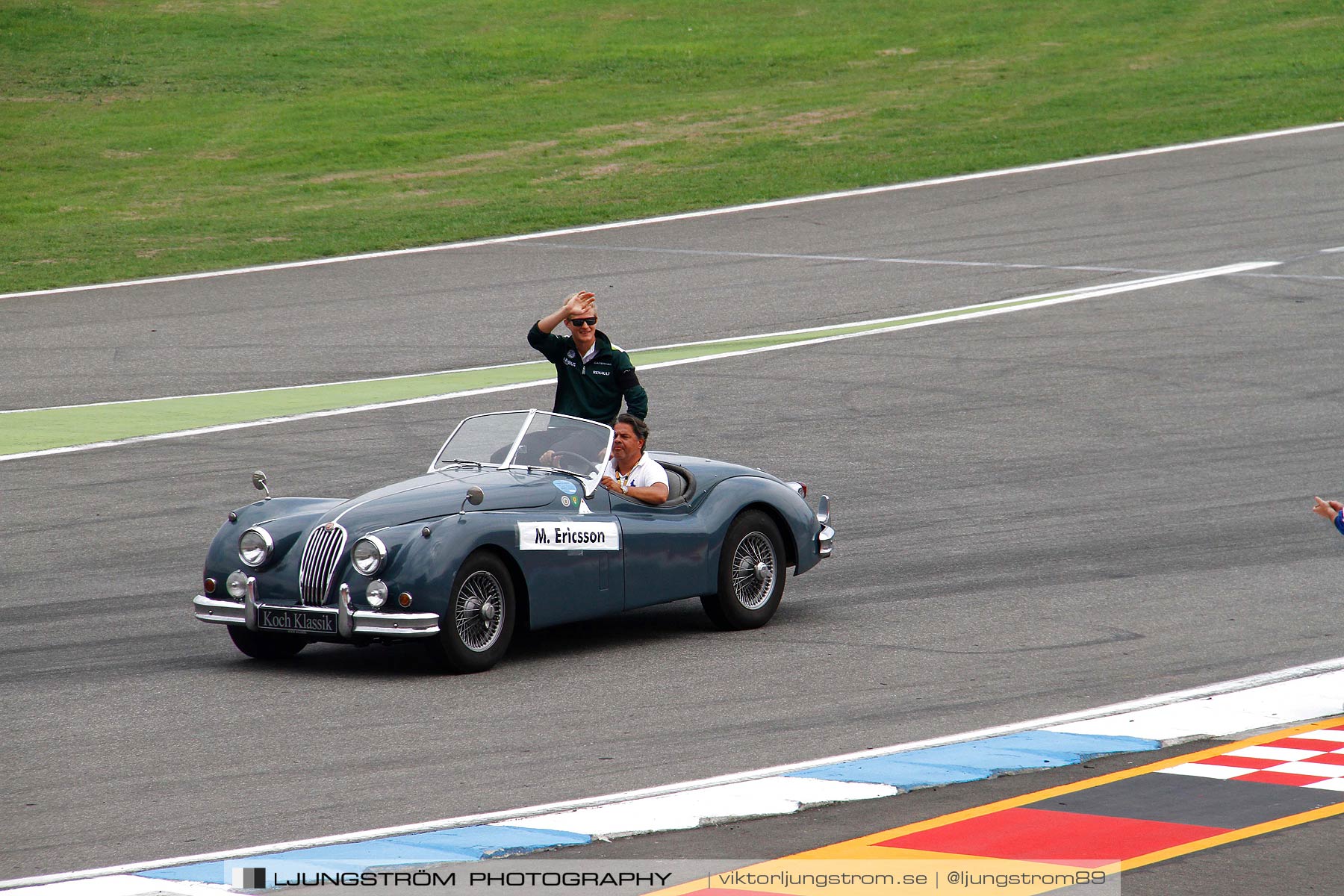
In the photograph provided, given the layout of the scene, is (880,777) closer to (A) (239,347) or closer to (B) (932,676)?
(B) (932,676)

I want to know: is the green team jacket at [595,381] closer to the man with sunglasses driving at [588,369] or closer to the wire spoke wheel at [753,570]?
the man with sunglasses driving at [588,369]

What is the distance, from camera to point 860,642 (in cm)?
1059

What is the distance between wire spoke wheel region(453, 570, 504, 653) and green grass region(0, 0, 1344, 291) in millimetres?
16741

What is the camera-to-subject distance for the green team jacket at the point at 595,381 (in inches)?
444

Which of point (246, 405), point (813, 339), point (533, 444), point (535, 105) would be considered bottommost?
point (533, 444)

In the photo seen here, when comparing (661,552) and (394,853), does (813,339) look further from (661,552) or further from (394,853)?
(394,853)

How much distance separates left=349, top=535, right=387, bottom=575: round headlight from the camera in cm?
948

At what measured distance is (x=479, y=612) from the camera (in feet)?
32.1

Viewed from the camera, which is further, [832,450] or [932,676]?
[832,450]

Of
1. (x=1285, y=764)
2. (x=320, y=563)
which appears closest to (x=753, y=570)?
(x=320, y=563)

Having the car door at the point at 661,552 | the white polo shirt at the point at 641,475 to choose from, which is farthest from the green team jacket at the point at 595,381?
the car door at the point at 661,552

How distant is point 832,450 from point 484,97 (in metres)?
23.0

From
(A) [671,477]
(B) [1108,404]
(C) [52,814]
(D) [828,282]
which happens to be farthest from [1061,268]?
(C) [52,814]

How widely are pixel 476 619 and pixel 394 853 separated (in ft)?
10.3
